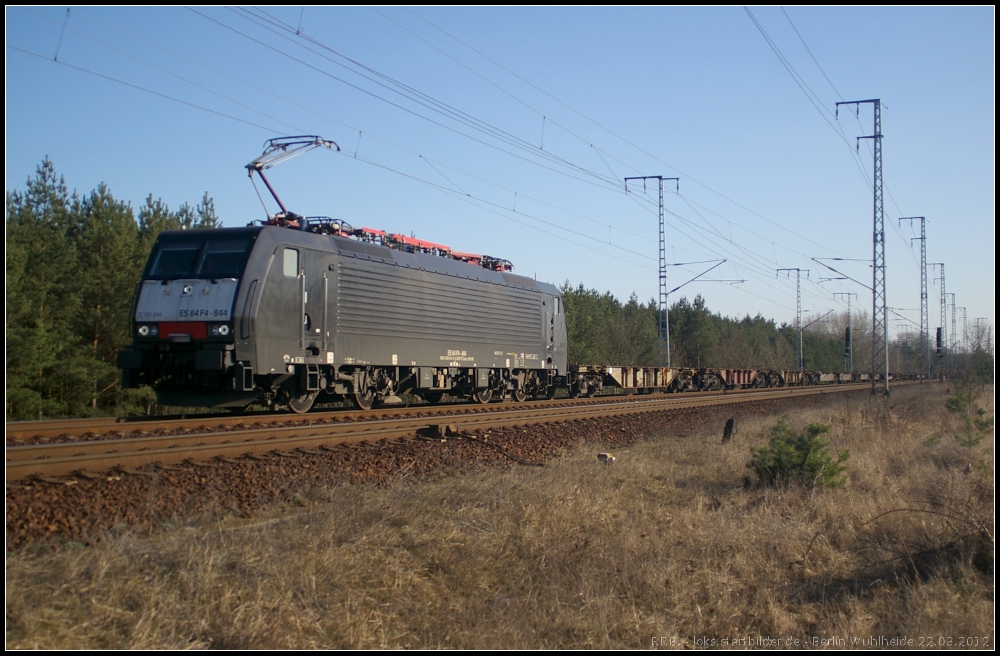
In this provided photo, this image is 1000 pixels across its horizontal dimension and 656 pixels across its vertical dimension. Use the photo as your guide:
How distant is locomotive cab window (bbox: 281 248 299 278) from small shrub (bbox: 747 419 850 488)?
29.0 feet

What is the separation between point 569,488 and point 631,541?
5.65 ft

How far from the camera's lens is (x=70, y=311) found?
22.4m

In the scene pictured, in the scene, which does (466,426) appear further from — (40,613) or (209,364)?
(40,613)

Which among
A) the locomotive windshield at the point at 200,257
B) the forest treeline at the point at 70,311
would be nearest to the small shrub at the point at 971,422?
the locomotive windshield at the point at 200,257

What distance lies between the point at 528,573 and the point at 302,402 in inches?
395

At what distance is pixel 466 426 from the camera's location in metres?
14.0

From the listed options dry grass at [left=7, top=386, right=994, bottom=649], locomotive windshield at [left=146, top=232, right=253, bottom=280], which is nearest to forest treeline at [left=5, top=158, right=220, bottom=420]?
locomotive windshield at [left=146, top=232, right=253, bottom=280]

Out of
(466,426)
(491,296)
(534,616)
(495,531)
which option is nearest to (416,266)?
(491,296)

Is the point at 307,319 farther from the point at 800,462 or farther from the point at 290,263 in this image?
the point at 800,462

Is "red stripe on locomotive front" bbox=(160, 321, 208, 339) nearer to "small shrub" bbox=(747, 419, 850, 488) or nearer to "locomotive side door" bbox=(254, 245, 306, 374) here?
"locomotive side door" bbox=(254, 245, 306, 374)

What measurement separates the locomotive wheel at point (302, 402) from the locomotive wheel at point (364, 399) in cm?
156

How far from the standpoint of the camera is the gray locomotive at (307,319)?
13250mm

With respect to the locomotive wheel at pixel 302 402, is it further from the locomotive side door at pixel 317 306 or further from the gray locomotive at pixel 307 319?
the locomotive side door at pixel 317 306

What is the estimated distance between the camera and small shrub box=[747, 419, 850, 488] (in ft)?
32.1
